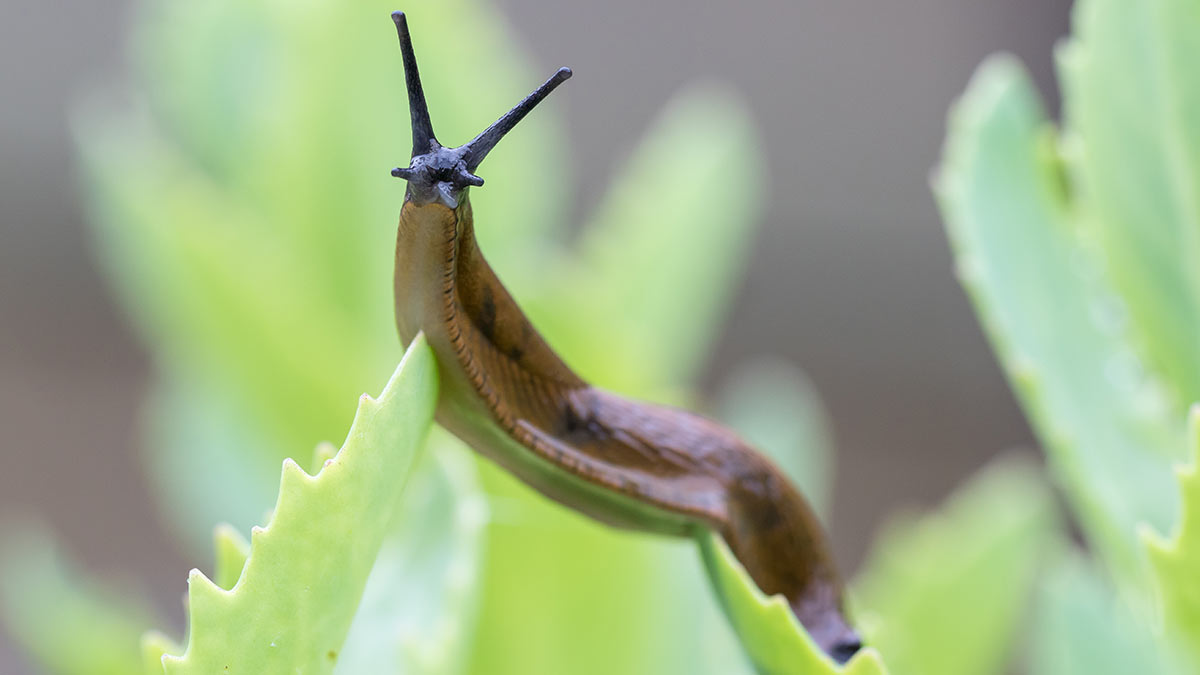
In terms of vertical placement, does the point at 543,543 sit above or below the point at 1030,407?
below

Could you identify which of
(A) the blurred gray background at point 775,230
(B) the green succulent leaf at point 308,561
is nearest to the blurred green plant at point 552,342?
(B) the green succulent leaf at point 308,561

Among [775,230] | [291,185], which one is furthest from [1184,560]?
[775,230]

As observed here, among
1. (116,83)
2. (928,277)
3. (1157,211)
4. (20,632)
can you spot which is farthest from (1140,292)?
(928,277)

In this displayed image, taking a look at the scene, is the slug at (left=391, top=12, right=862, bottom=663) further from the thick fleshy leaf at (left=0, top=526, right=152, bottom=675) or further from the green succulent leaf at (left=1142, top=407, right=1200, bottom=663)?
the thick fleshy leaf at (left=0, top=526, right=152, bottom=675)

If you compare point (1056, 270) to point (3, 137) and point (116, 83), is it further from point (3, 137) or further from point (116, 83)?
point (3, 137)

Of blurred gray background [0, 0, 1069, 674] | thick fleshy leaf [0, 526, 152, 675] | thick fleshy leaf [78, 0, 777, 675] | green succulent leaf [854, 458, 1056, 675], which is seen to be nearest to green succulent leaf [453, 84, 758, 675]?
thick fleshy leaf [78, 0, 777, 675]
